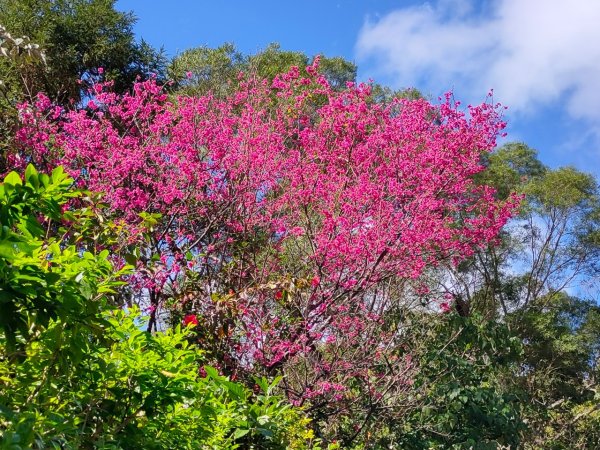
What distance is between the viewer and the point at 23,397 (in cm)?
248

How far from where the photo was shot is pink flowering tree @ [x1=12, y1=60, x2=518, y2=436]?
18.1 feet

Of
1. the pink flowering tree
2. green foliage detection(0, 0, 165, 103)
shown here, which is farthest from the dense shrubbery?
green foliage detection(0, 0, 165, 103)

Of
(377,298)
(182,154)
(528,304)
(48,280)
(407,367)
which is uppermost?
(528,304)

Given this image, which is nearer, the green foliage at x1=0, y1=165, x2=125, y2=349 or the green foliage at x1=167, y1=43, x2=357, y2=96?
the green foliage at x1=0, y1=165, x2=125, y2=349

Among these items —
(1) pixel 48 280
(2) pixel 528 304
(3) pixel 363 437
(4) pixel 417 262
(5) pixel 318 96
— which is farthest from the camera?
(2) pixel 528 304

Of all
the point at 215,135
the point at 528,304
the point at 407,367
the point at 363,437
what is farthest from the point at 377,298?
the point at 528,304

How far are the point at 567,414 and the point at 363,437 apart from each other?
21.6ft

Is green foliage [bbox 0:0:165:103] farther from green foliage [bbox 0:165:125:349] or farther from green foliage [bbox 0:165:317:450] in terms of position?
green foliage [bbox 0:165:125:349]

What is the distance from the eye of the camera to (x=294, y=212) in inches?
251

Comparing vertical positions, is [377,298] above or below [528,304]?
below

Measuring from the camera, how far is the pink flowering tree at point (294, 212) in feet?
18.1

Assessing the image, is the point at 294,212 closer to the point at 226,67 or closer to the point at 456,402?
the point at 456,402

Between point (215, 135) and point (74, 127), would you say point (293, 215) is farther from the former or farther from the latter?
point (74, 127)

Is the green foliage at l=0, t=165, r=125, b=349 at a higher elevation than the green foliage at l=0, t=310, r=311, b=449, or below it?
higher
